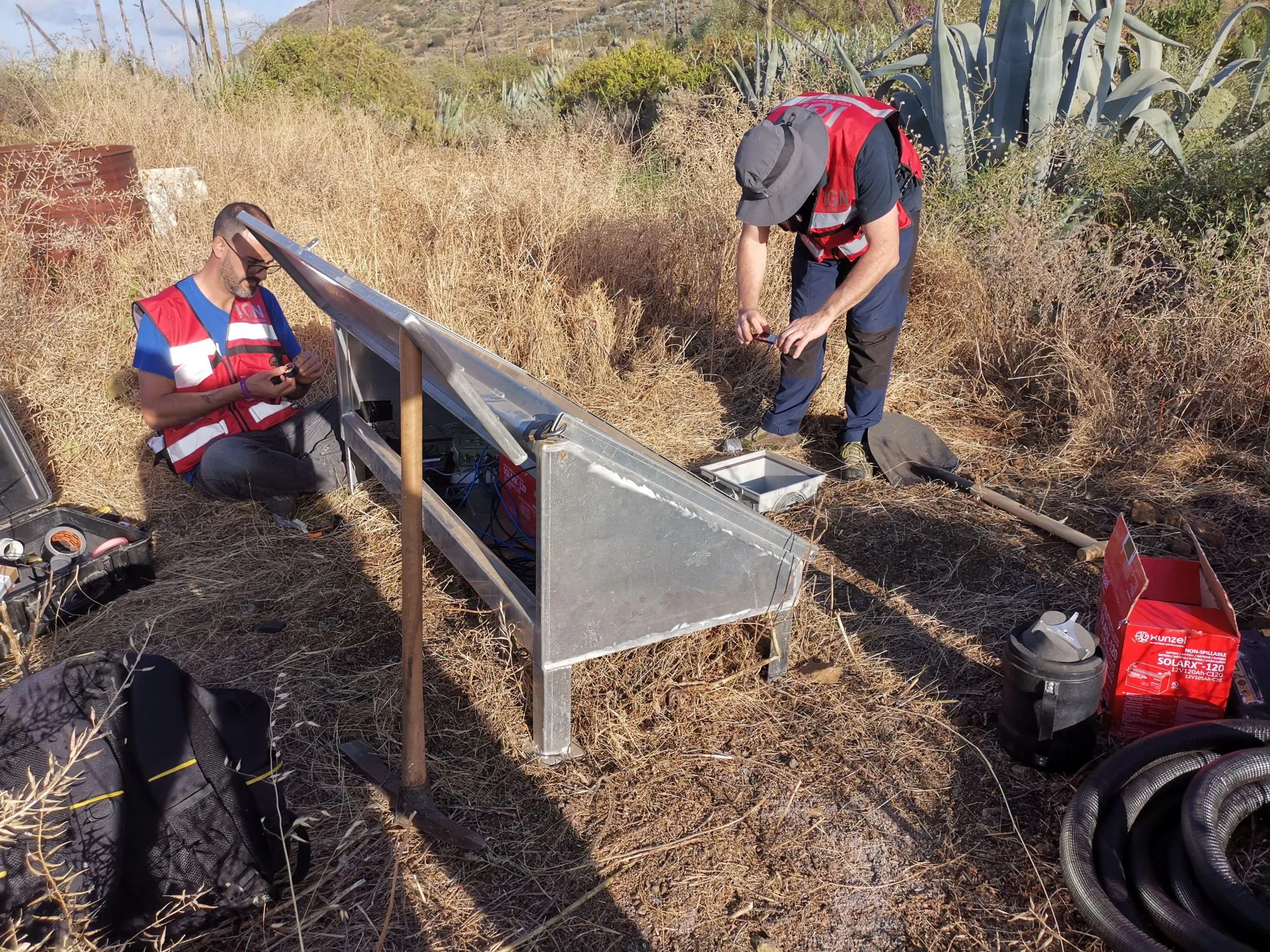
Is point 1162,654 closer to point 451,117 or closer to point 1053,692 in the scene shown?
point 1053,692

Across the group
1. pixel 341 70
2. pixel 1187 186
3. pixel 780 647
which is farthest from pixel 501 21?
pixel 780 647

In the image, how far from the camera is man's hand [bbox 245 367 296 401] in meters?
3.74

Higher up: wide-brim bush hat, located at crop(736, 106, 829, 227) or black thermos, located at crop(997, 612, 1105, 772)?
wide-brim bush hat, located at crop(736, 106, 829, 227)

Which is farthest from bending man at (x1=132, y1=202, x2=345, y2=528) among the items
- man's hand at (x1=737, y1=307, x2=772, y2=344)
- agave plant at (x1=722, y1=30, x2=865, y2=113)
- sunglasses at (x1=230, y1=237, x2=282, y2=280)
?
agave plant at (x1=722, y1=30, x2=865, y2=113)

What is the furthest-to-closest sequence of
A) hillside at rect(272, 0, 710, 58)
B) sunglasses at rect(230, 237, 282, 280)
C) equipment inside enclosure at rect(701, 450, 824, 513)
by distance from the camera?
hillside at rect(272, 0, 710, 58) < equipment inside enclosure at rect(701, 450, 824, 513) < sunglasses at rect(230, 237, 282, 280)

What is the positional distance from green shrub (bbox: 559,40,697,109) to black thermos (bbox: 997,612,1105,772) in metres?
10.4

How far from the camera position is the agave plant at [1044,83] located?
558 centimetres

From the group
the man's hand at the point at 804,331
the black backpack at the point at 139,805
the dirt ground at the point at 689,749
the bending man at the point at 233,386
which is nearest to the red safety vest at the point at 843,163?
the man's hand at the point at 804,331

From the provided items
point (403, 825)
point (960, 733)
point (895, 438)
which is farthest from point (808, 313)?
point (403, 825)

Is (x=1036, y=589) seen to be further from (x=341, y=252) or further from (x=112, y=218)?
Result: (x=112, y=218)

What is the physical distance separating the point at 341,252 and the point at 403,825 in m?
4.49

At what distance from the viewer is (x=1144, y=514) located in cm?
373

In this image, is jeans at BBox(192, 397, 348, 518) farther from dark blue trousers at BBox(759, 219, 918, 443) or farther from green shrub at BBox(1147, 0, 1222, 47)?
green shrub at BBox(1147, 0, 1222, 47)

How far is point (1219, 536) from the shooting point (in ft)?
11.4
